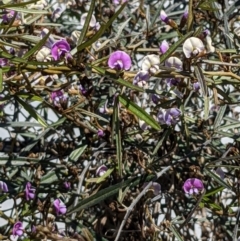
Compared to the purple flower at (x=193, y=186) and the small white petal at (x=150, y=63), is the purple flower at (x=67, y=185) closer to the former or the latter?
the purple flower at (x=193, y=186)

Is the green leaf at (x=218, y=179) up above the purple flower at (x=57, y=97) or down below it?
below

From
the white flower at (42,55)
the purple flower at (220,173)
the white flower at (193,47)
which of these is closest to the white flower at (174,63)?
the white flower at (193,47)

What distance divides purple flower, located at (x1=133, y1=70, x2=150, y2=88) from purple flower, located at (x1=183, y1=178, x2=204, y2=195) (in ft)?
0.89

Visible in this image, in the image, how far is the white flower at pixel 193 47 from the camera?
0.79 metres

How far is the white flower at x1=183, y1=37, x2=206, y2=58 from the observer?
79cm

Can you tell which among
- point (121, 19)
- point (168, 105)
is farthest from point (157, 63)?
point (121, 19)

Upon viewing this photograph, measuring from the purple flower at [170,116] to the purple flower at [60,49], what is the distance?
194 millimetres

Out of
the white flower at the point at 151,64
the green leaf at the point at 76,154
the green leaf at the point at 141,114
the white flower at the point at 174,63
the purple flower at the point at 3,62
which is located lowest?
the green leaf at the point at 76,154

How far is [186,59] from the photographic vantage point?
81 cm

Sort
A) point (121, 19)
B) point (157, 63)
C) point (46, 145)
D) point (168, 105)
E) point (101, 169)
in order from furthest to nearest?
1. point (121, 19)
2. point (46, 145)
3. point (101, 169)
4. point (168, 105)
5. point (157, 63)

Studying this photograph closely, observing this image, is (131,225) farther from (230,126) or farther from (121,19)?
(121,19)

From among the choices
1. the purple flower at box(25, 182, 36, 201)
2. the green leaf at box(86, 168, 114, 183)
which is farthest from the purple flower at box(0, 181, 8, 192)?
the green leaf at box(86, 168, 114, 183)

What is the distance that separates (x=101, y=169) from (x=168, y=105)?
195 mm

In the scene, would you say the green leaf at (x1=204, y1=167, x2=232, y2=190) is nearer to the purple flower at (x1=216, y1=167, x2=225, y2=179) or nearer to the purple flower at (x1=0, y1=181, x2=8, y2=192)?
the purple flower at (x1=216, y1=167, x2=225, y2=179)
